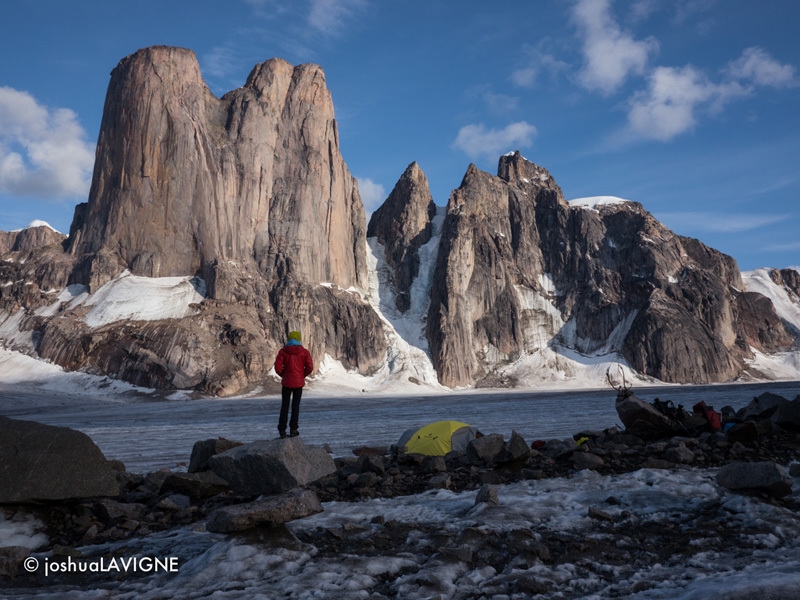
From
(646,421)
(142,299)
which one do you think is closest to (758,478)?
(646,421)

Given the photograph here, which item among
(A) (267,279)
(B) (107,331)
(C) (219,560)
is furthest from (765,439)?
(A) (267,279)

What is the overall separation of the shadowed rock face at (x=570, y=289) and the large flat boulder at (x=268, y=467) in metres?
90.1

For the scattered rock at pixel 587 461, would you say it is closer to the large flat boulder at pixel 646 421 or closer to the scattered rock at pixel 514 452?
the scattered rock at pixel 514 452

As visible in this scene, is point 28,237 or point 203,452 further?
point 28,237

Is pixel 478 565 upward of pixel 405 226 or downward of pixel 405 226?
downward

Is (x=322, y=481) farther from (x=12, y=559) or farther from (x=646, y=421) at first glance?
(x=646, y=421)

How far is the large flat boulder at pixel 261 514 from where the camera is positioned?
573 cm

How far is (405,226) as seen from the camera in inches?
4648

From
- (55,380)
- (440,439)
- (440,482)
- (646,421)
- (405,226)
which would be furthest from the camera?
(405,226)

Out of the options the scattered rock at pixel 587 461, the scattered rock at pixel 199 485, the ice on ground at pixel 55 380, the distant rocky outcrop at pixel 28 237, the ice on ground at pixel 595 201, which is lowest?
the ice on ground at pixel 55 380

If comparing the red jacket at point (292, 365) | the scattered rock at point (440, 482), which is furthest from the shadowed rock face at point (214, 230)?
the scattered rock at point (440, 482)

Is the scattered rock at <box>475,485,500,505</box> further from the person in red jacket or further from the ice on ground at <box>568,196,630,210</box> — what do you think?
the ice on ground at <box>568,196,630,210</box>

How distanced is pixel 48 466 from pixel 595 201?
154 metres

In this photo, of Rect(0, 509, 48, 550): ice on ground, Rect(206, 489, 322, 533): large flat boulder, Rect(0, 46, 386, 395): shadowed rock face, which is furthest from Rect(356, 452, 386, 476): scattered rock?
Rect(0, 46, 386, 395): shadowed rock face
